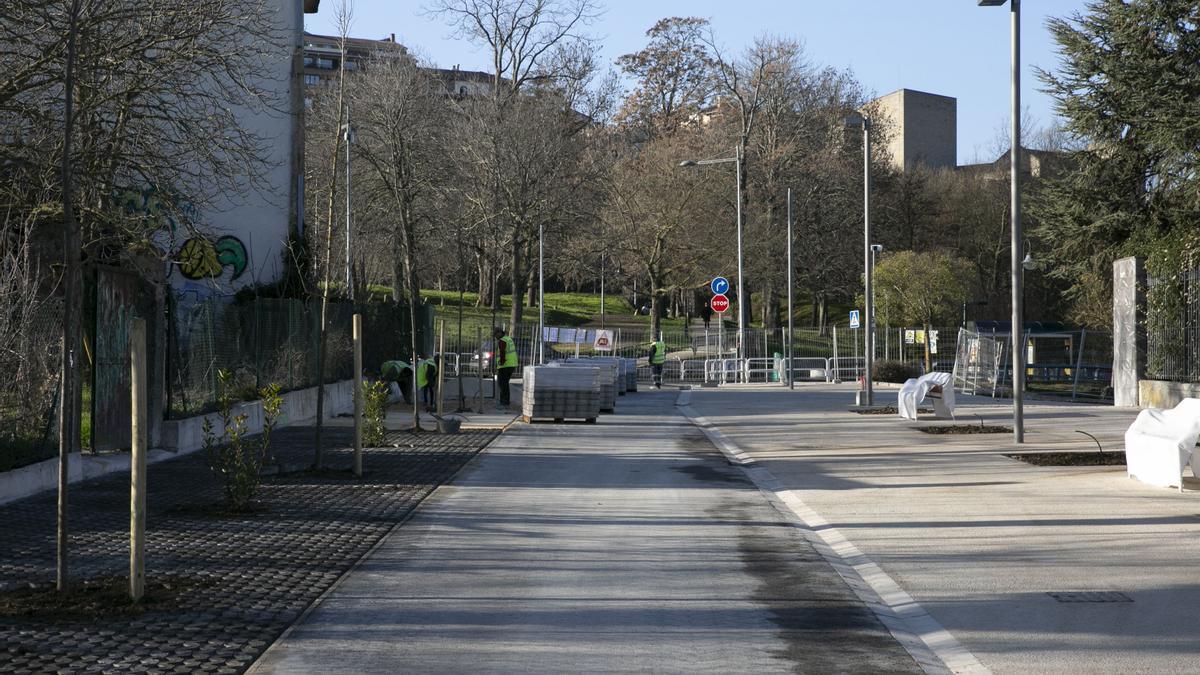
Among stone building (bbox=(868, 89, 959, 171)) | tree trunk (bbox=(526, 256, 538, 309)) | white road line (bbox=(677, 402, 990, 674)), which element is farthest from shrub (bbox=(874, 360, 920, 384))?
stone building (bbox=(868, 89, 959, 171))

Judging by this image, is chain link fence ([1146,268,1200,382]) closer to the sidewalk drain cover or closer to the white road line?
the white road line

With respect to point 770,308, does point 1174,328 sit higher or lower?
lower

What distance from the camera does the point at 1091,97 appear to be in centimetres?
3406

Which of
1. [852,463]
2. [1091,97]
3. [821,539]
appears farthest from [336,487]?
[1091,97]

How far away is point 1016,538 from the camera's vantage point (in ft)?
33.8

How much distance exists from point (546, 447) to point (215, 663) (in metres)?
12.8

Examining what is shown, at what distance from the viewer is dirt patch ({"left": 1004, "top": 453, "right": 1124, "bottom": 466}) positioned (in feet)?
52.4

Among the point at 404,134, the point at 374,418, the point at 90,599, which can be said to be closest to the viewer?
the point at 90,599

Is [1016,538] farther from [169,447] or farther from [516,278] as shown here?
[516,278]

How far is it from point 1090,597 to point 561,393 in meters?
17.0

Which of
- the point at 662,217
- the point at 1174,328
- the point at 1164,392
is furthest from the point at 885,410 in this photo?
the point at 662,217

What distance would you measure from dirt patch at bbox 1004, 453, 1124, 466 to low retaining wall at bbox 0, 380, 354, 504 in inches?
430

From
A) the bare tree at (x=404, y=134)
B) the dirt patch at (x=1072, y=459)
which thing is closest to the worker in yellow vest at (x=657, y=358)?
the bare tree at (x=404, y=134)

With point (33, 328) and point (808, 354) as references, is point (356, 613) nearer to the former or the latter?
point (33, 328)
